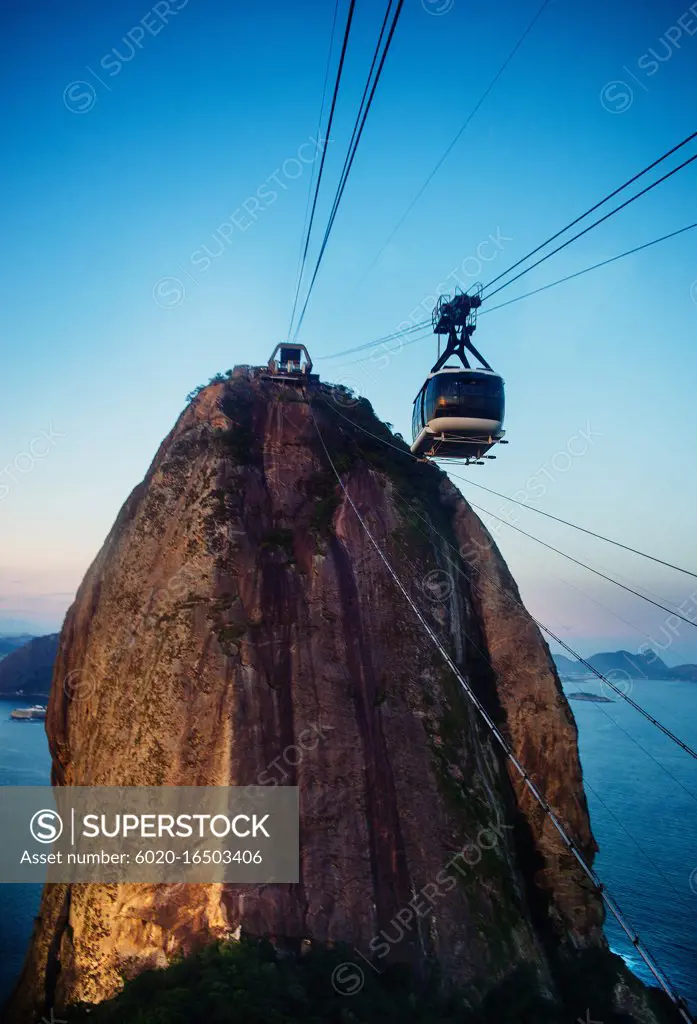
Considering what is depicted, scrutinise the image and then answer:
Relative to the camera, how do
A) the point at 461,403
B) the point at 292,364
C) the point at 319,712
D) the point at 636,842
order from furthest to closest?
1. the point at 636,842
2. the point at 292,364
3. the point at 461,403
4. the point at 319,712

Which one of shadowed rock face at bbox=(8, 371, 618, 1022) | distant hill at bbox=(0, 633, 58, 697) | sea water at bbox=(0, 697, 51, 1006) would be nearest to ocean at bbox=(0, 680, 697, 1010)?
sea water at bbox=(0, 697, 51, 1006)

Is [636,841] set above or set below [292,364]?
below

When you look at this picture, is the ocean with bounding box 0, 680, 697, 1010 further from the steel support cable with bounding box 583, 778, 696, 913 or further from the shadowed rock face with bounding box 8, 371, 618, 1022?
the shadowed rock face with bounding box 8, 371, 618, 1022

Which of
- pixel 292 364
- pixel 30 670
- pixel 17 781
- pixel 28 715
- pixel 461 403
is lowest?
pixel 17 781

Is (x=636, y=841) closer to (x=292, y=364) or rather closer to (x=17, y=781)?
(x=292, y=364)

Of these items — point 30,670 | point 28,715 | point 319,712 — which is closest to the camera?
point 319,712

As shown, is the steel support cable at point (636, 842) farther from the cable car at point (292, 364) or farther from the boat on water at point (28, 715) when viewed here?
the boat on water at point (28, 715)

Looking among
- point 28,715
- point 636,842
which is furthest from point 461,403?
point 28,715

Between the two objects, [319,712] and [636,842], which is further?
[636,842]
